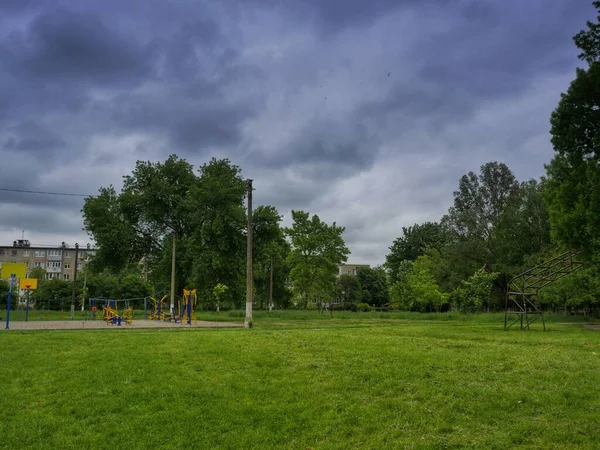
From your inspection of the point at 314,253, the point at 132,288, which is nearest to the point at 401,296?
the point at 314,253

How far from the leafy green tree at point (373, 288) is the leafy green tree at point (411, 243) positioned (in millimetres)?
3393

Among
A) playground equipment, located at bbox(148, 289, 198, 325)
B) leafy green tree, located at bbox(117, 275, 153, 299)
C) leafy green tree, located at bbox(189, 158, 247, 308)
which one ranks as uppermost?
leafy green tree, located at bbox(189, 158, 247, 308)

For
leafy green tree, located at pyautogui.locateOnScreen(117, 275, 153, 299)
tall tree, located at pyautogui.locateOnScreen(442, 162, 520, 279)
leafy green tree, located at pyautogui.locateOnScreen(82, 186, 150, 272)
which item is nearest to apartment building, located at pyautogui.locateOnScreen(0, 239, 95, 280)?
leafy green tree, located at pyautogui.locateOnScreen(117, 275, 153, 299)

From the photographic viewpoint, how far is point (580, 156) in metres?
25.3

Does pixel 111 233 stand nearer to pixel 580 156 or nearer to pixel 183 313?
pixel 183 313

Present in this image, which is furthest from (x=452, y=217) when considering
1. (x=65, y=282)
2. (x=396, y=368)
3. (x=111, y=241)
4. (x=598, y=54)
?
(x=396, y=368)

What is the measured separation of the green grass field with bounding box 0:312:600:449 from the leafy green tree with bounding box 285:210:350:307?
44049 mm

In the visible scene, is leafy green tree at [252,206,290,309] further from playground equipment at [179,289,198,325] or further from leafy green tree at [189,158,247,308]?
playground equipment at [179,289,198,325]

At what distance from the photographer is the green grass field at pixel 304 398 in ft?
25.0

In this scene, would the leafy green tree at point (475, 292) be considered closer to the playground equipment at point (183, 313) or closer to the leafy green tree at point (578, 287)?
the leafy green tree at point (578, 287)

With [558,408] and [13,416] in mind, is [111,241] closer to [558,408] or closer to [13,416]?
[13,416]

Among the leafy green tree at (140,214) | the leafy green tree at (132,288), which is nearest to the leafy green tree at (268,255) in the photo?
the leafy green tree at (140,214)

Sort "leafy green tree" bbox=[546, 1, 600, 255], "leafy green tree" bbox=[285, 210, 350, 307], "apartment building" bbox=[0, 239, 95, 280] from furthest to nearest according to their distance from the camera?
"apartment building" bbox=[0, 239, 95, 280]
"leafy green tree" bbox=[285, 210, 350, 307]
"leafy green tree" bbox=[546, 1, 600, 255]

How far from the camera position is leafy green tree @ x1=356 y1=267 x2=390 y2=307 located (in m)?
99.4
